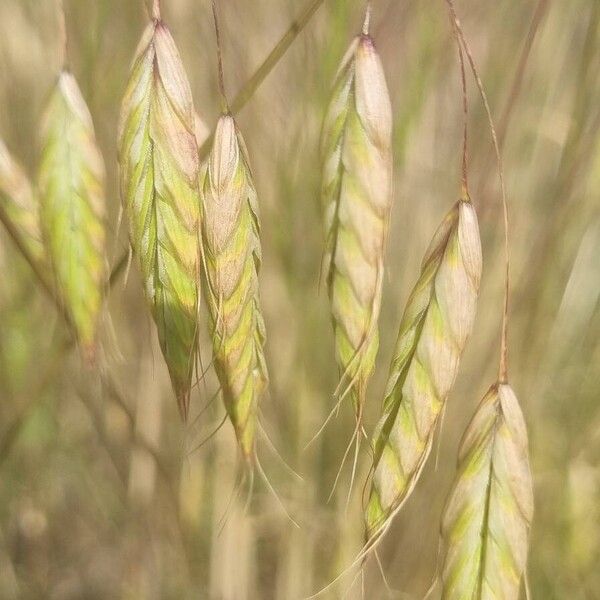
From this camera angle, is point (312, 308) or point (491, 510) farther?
point (312, 308)

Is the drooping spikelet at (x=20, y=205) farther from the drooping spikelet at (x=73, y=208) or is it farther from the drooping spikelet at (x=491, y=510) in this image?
the drooping spikelet at (x=491, y=510)

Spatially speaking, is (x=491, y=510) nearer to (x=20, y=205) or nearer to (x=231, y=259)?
(x=231, y=259)

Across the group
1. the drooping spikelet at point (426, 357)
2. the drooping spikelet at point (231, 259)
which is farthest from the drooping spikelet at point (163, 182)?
the drooping spikelet at point (426, 357)

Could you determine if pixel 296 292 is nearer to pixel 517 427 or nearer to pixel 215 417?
pixel 215 417

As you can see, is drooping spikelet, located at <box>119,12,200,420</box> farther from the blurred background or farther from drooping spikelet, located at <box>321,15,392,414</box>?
the blurred background

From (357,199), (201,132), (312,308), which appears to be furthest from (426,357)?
(312,308)

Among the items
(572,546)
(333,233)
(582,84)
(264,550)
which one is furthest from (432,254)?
(264,550)

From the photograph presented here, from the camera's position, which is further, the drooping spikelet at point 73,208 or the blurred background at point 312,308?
the blurred background at point 312,308
